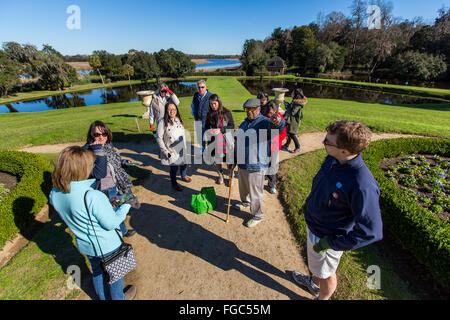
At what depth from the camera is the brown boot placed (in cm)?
299

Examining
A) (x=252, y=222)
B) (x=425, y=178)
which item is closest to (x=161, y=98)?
(x=252, y=222)

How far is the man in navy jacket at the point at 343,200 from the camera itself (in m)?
1.88

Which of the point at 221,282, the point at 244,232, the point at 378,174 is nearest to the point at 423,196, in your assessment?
the point at 378,174

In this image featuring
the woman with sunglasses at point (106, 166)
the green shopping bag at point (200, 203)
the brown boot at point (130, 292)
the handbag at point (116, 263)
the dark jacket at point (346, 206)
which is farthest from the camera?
the green shopping bag at point (200, 203)

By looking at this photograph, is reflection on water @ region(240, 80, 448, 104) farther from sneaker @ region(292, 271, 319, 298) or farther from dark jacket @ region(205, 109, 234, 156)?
sneaker @ region(292, 271, 319, 298)

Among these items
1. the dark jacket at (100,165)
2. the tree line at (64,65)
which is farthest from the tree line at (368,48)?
the dark jacket at (100,165)

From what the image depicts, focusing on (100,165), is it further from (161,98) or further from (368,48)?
(368,48)

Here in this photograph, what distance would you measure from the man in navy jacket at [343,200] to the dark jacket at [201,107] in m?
4.21

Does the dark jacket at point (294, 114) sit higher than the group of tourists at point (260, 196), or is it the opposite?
the dark jacket at point (294, 114)

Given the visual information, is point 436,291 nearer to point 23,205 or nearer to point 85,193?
point 85,193

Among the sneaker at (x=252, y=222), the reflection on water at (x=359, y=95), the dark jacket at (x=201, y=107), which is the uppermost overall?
the reflection on water at (x=359, y=95)

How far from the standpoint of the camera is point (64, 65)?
5275 centimetres

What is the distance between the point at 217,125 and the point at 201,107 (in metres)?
1.09

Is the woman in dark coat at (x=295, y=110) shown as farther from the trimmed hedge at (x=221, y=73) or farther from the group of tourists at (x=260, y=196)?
the trimmed hedge at (x=221, y=73)
